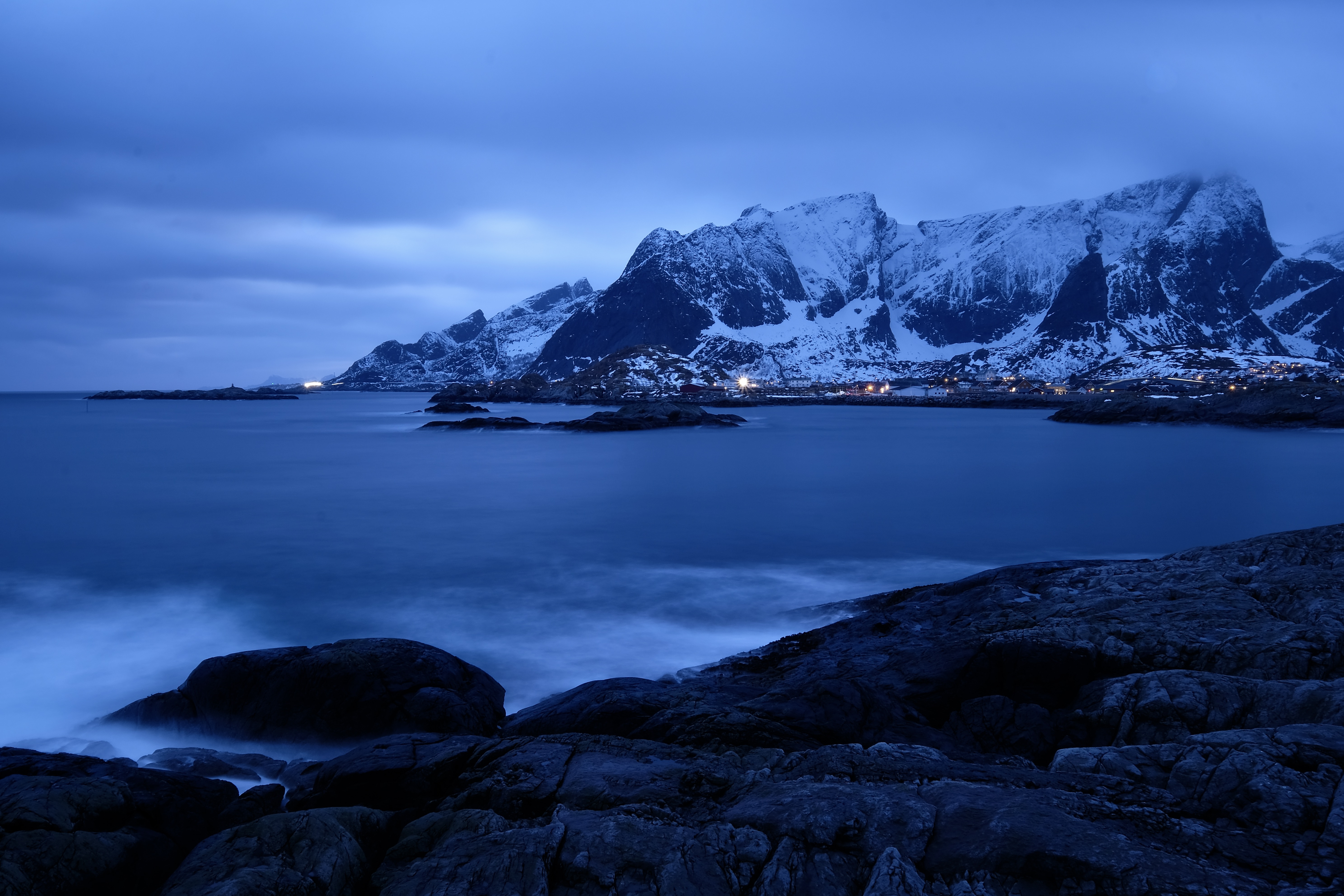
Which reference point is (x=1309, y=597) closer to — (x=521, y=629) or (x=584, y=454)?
(x=521, y=629)

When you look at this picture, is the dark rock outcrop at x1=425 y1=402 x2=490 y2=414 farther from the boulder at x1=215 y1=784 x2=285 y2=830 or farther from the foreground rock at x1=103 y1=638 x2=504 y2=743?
the boulder at x1=215 y1=784 x2=285 y2=830

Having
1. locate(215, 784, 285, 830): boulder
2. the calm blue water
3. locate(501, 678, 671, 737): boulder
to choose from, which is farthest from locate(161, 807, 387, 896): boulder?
the calm blue water

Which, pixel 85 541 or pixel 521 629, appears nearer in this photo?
pixel 521 629

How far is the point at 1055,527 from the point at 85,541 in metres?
32.2

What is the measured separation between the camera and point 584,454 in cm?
5844

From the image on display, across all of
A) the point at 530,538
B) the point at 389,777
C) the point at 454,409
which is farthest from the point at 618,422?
the point at 389,777

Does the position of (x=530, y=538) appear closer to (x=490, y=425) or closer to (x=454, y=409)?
(x=490, y=425)

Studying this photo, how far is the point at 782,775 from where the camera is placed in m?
5.93

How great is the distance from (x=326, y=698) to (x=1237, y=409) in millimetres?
109482

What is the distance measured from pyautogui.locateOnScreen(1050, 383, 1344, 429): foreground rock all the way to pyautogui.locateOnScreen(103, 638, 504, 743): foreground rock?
101765 mm

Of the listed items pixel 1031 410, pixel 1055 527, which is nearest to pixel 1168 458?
pixel 1055 527

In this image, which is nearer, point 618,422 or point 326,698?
point 326,698

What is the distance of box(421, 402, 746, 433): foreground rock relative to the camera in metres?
85.2

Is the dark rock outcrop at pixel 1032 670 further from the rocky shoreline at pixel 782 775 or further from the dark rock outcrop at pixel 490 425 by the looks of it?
the dark rock outcrop at pixel 490 425
